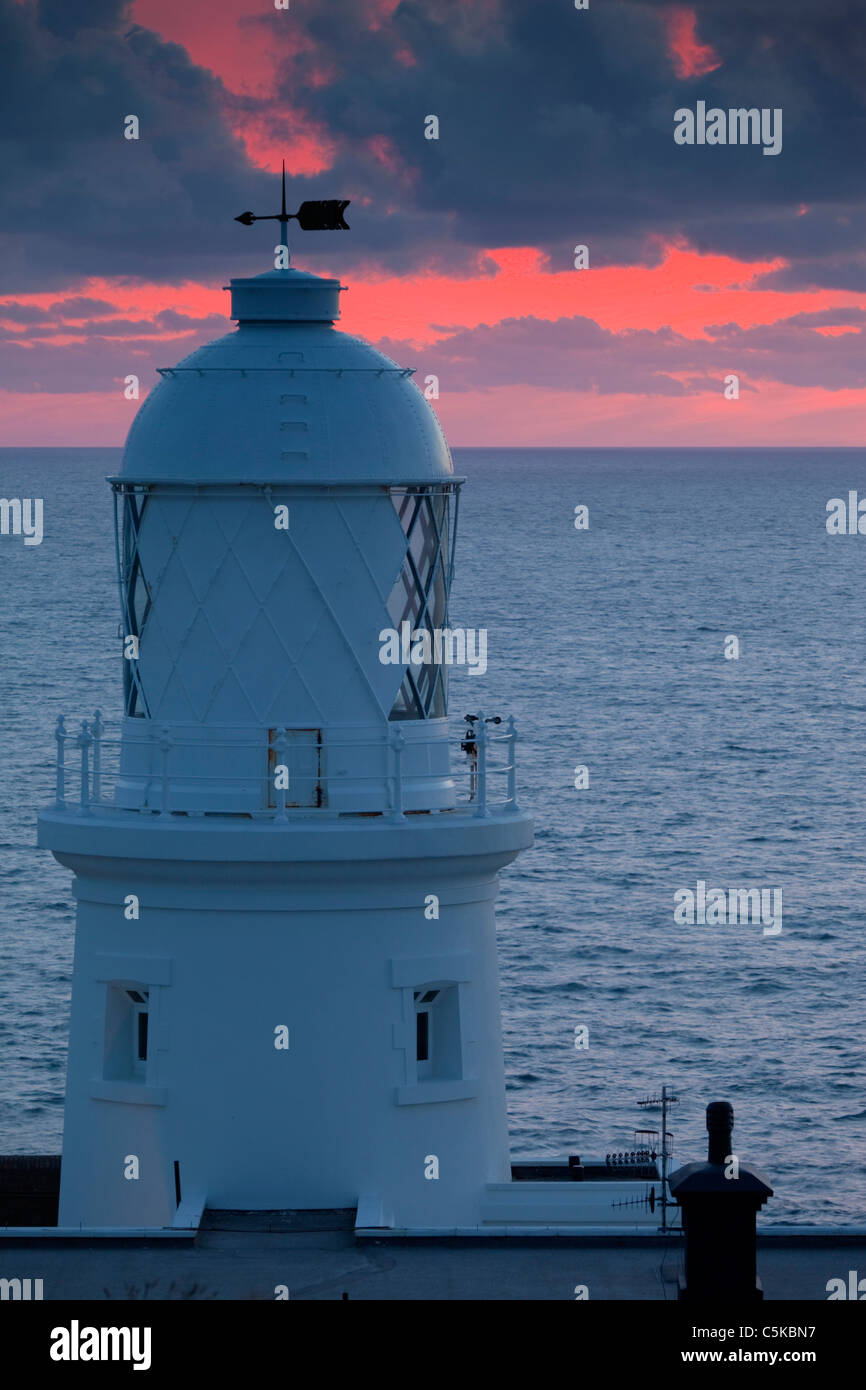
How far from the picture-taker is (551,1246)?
1964 centimetres

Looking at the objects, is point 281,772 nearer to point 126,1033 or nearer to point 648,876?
point 126,1033

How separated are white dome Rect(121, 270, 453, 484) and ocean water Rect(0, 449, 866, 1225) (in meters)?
26.3

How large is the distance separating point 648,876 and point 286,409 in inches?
2158

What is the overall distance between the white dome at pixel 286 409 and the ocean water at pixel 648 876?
26.3 metres

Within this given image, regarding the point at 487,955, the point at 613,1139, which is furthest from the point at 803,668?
the point at 487,955

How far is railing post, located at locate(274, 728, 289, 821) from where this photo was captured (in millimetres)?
20281

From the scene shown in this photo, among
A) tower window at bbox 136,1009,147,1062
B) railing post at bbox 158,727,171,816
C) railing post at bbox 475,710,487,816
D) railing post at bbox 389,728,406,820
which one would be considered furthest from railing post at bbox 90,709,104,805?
railing post at bbox 475,710,487,816

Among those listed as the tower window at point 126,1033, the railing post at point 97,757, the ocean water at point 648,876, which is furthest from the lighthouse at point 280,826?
the ocean water at point 648,876

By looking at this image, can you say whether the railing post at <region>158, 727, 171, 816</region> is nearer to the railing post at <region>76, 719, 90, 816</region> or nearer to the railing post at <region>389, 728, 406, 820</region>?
the railing post at <region>76, 719, 90, 816</region>

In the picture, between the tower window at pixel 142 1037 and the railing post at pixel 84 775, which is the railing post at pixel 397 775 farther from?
the tower window at pixel 142 1037

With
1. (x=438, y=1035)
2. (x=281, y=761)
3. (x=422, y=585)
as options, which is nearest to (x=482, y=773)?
(x=422, y=585)

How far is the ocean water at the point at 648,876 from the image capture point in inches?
2041

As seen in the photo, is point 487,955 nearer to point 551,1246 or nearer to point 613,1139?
point 551,1246
